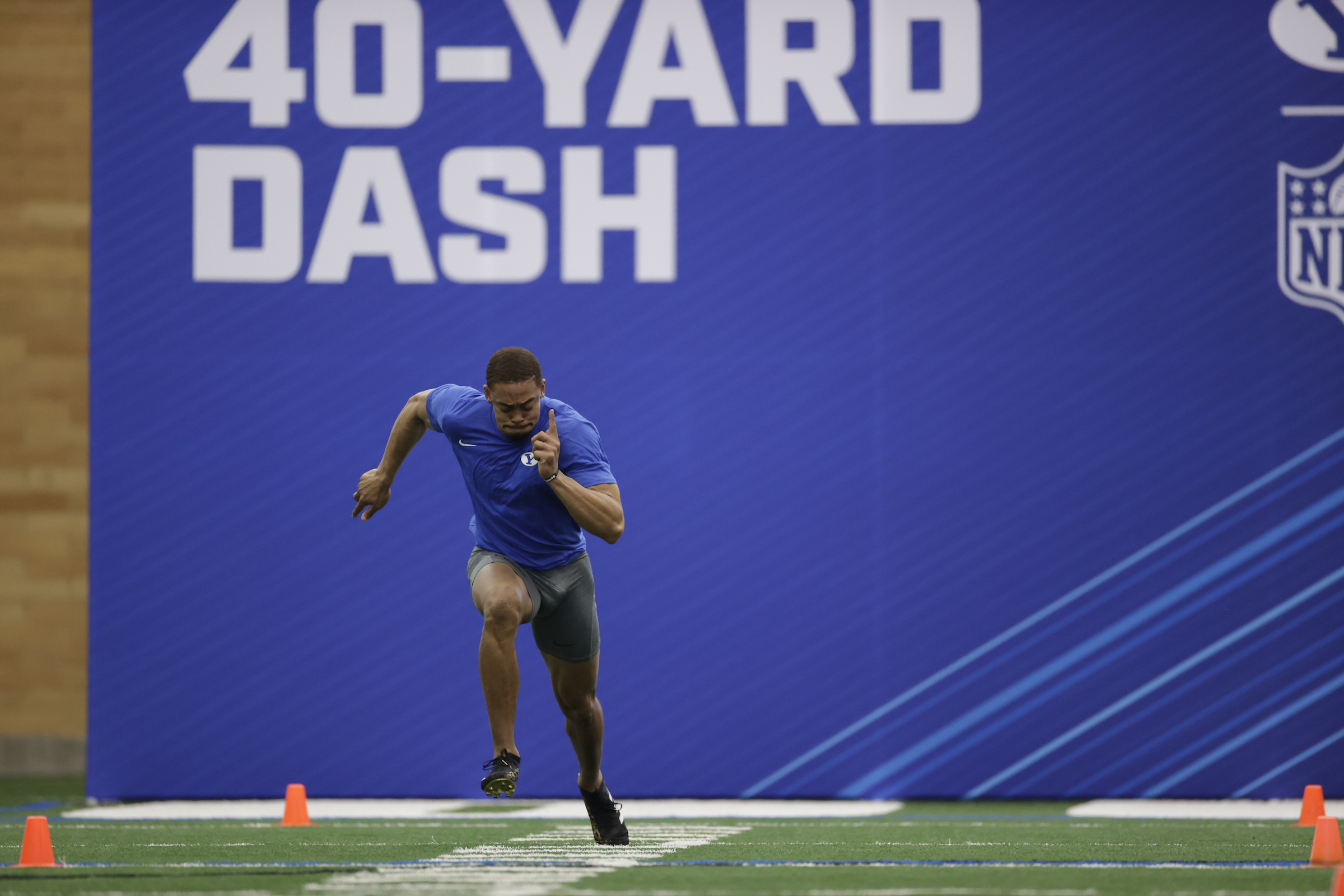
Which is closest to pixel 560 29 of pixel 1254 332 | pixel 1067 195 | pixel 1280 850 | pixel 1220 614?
pixel 1067 195

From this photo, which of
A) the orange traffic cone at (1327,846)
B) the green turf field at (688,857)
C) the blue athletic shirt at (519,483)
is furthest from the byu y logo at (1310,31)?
the blue athletic shirt at (519,483)

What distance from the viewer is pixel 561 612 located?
5.09 metres

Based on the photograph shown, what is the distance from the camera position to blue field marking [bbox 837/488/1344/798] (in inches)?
310

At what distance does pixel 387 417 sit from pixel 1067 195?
3.92m

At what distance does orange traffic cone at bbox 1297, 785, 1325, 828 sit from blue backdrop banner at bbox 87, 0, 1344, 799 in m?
1.40

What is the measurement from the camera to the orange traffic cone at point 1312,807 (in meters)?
6.02

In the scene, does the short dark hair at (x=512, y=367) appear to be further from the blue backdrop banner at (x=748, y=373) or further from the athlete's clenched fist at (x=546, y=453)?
the blue backdrop banner at (x=748, y=373)

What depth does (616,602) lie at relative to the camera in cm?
807

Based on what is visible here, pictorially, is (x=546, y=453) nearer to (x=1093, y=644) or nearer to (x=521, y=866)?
(x=521, y=866)

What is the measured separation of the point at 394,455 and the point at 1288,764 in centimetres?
524

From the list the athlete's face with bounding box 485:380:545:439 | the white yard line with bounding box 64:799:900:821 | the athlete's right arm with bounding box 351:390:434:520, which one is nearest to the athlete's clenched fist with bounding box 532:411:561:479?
the athlete's face with bounding box 485:380:545:439

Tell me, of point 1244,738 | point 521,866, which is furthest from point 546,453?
point 1244,738

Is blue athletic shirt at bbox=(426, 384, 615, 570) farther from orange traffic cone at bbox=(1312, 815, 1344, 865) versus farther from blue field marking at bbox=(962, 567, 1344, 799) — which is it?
blue field marking at bbox=(962, 567, 1344, 799)

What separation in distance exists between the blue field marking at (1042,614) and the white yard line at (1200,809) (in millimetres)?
945
